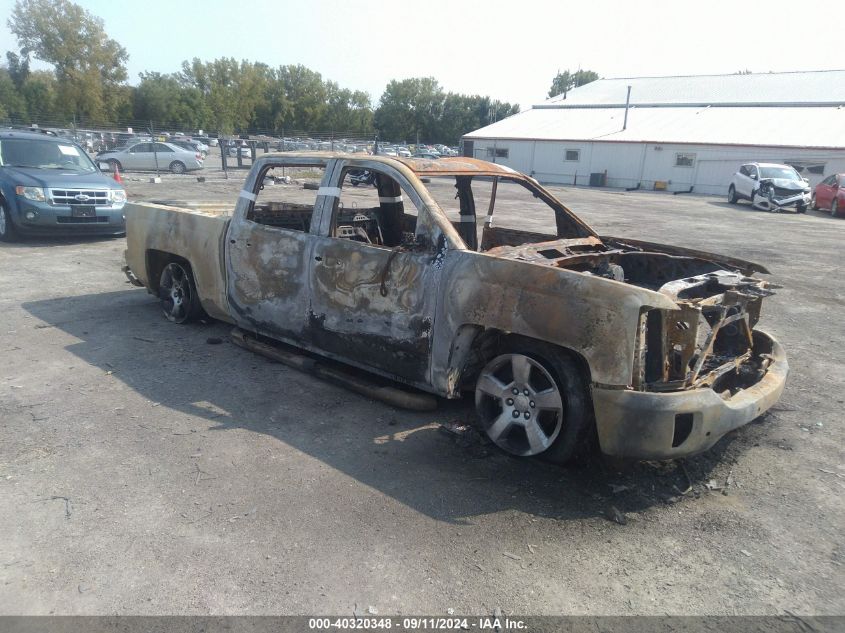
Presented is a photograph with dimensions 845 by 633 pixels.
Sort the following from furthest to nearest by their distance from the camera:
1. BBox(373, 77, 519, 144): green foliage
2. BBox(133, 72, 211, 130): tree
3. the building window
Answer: BBox(373, 77, 519, 144): green foliage
BBox(133, 72, 211, 130): tree
the building window

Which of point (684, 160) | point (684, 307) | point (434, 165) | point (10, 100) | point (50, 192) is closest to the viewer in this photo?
point (684, 307)

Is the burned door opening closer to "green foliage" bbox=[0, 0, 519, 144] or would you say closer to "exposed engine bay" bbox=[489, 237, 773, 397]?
"exposed engine bay" bbox=[489, 237, 773, 397]

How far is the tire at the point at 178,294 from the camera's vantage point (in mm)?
6219

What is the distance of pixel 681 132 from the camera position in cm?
3562

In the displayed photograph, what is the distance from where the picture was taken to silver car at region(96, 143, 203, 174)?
2680 cm

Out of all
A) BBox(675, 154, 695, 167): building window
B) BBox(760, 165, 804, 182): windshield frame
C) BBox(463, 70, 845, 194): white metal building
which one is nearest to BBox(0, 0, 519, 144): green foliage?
BBox(463, 70, 845, 194): white metal building

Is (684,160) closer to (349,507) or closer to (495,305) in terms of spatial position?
(495,305)

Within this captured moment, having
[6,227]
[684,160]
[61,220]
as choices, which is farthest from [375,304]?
[684,160]

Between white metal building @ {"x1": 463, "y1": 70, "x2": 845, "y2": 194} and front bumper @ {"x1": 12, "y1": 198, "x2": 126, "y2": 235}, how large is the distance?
102 ft

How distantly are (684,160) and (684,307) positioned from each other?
3471 cm

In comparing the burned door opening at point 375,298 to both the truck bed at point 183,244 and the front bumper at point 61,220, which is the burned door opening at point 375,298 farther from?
the front bumper at point 61,220

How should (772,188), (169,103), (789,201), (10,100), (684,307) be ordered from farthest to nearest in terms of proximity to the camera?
(169,103) < (10,100) < (772,188) < (789,201) < (684,307)

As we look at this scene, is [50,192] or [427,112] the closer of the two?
[50,192]

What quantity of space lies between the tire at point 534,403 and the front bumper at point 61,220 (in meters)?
8.44
